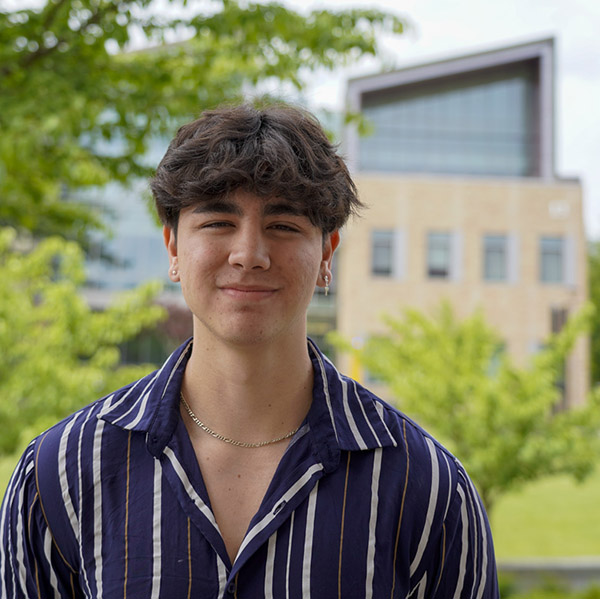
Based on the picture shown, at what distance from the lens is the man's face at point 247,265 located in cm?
146

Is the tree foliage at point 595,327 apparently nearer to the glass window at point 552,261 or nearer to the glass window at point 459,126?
the glass window at point 552,261

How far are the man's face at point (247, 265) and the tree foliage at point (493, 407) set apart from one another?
717cm

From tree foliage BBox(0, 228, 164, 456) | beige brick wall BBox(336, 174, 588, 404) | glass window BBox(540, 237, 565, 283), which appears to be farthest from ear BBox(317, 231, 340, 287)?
glass window BBox(540, 237, 565, 283)

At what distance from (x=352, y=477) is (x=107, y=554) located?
0.48 m

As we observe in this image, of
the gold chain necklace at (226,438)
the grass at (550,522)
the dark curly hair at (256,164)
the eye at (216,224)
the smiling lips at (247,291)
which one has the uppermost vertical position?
the dark curly hair at (256,164)

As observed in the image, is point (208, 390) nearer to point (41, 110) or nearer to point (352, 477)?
point (352, 477)

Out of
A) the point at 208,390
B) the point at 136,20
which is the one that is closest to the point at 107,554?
the point at 208,390

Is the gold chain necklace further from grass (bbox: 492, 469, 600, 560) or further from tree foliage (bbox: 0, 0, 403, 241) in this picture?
grass (bbox: 492, 469, 600, 560)

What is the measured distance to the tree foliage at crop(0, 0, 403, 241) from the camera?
3.84 metres

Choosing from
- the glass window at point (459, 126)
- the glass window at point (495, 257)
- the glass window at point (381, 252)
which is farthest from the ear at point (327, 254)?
the glass window at point (459, 126)

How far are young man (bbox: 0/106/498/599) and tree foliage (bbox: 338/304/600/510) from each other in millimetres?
7011

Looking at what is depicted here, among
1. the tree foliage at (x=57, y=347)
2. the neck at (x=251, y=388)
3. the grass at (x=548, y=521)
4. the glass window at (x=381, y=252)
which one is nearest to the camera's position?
the neck at (x=251, y=388)

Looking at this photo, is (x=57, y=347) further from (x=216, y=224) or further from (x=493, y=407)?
(x=216, y=224)

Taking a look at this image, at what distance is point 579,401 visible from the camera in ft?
83.7
